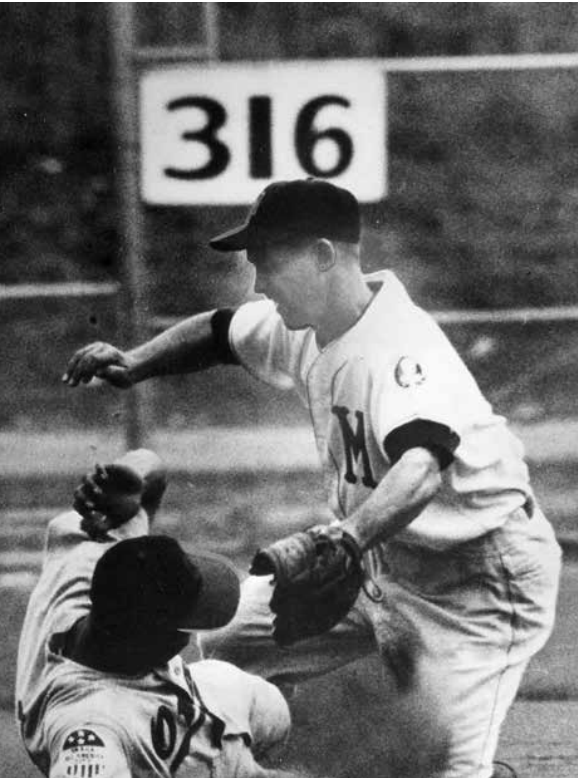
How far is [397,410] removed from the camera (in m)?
3.94

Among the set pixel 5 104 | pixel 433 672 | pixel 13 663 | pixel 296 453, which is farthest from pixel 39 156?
pixel 433 672

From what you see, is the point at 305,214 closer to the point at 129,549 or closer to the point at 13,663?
the point at 129,549

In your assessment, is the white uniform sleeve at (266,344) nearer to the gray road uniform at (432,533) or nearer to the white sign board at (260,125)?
the gray road uniform at (432,533)

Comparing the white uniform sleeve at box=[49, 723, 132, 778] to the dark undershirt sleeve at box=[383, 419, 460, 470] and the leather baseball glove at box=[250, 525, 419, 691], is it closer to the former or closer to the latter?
the leather baseball glove at box=[250, 525, 419, 691]

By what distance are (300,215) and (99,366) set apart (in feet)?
2.27

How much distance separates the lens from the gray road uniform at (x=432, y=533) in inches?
158

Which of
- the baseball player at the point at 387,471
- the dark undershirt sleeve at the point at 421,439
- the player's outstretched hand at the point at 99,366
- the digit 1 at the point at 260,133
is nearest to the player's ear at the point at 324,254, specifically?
the baseball player at the point at 387,471

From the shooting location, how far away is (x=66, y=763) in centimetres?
392

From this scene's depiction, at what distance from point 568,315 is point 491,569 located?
2.39 feet

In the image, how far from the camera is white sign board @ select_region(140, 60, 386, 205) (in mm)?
4070

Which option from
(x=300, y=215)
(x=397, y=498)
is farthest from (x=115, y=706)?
(x=300, y=215)

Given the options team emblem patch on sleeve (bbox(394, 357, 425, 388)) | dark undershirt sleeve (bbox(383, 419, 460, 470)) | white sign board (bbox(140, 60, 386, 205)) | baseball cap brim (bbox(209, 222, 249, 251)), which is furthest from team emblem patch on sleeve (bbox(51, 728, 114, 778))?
white sign board (bbox(140, 60, 386, 205))

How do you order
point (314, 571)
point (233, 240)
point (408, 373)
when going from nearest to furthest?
point (314, 571) → point (408, 373) → point (233, 240)

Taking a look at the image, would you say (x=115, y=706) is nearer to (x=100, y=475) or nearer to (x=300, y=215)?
(x=100, y=475)
